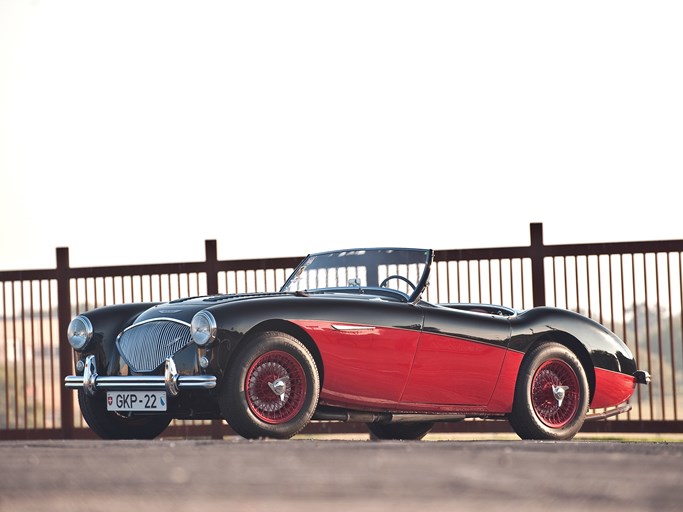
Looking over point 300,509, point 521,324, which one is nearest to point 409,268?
point 521,324

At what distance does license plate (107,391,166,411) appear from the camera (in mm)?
8789

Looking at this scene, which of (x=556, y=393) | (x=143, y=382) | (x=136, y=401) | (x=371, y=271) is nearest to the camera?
(x=143, y=382)

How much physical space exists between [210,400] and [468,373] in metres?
2.22

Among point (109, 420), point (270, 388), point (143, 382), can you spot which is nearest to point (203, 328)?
point (270, 388)

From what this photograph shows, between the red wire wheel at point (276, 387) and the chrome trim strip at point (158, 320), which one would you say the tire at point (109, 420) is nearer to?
the chrome trim strip at point (158, 320)

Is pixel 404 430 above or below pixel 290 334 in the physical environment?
A: below

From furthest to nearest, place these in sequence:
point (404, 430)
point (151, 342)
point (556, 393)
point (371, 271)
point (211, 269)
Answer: point (211, 269), point (404, 430), point (371, 271), point (556, 393), point (151, 342)

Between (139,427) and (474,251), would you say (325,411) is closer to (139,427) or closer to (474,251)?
(139,427)

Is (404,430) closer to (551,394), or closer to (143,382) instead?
(551,394)

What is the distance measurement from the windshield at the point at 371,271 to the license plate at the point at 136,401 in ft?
6.40

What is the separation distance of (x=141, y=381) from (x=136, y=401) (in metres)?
0.19

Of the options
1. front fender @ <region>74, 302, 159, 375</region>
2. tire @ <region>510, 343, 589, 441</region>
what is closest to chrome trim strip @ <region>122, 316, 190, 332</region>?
front fender @ <region>74, 302, 159, 375</region>

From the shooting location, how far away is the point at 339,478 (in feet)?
19.0

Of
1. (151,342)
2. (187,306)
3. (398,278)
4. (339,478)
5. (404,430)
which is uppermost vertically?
(398,278)
